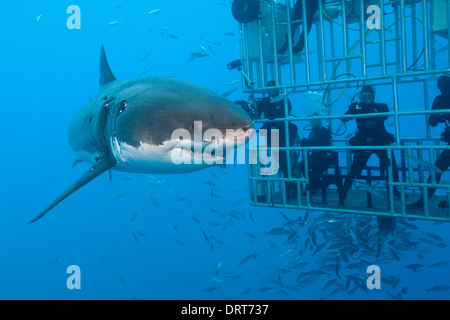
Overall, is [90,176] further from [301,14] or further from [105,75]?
[301,14]

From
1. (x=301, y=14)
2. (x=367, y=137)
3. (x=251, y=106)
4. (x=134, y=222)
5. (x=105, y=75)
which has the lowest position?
(x=134, y=222)

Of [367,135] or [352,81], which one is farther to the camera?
[367,135]

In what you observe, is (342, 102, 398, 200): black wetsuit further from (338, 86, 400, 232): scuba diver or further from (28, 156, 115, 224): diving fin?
(28, 156, 115, 224): diving fin

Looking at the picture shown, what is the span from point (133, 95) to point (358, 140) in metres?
3.65

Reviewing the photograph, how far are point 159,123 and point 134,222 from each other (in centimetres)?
3070

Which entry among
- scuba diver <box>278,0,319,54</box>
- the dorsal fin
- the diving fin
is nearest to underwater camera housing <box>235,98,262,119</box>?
scuba diver <box>278,0,319,54</box>

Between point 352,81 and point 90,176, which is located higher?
point 352,81

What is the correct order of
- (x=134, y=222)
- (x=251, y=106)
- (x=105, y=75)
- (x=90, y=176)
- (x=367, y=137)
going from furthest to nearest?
1. (x=134, y=222)
2. (x=251, y=106)
3. (x=367, y=137)
4. (x=105, y=75)
5. (x=90, y=176)

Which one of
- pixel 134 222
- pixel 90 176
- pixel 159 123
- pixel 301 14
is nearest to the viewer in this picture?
pixel 159 123

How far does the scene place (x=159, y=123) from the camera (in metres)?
2.33

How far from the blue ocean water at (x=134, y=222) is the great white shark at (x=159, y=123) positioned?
155 inches

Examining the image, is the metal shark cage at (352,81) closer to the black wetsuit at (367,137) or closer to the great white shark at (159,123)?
the black wetsuit at (367,137)

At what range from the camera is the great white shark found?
7.15 ft

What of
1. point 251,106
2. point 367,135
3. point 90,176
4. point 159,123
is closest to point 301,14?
point 251,106
